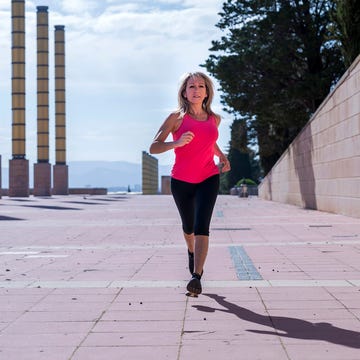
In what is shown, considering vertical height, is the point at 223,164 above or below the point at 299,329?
above

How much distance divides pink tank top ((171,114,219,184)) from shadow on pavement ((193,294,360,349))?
1200 millimetres

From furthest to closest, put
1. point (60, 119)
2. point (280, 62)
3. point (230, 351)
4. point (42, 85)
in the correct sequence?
1. point (60, 119)
2. point (42, 85)
3. point (280, 62)
4. point (230, 351)

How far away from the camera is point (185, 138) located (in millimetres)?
5691

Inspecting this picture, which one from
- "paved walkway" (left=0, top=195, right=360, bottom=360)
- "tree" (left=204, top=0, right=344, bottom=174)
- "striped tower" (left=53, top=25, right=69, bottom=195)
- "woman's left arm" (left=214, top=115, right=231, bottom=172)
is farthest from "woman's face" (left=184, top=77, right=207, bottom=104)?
"striped tower" (left=53, top=25, right=69, bottom=195)

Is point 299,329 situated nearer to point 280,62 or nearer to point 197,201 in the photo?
point 197,201

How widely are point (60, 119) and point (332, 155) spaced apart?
167 ft

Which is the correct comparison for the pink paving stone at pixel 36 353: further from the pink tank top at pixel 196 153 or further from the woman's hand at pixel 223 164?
the woman's hand at pixel 223 164

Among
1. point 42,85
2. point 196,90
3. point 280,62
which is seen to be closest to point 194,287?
point 196,90

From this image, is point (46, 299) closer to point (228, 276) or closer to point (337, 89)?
point (228, 276)

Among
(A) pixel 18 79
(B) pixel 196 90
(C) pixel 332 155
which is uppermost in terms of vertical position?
(A) pixel 18 79

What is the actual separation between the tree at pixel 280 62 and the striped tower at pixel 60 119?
1475 inches

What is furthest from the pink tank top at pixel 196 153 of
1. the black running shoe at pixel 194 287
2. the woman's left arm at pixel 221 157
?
the black running shoe at pixel 194 287

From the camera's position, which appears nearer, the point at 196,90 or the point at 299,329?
the point at 299,329

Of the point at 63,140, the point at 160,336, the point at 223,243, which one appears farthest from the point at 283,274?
the point at 63,140
